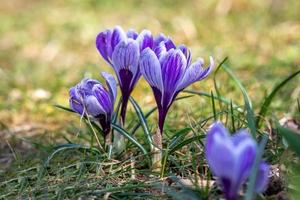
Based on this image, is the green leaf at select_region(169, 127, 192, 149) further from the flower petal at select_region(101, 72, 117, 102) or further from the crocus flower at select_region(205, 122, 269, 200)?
the crocus flower at select_region(205, 122, 269, 200)

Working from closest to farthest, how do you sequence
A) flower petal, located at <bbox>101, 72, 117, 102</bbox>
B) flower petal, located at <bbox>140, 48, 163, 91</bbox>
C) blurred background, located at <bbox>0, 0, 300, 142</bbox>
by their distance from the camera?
flower petal, located at <bbox>140, 48, 163, 91</bbox>
flower petal, located at <bbox>101, 72, 117, 102</bbox>
blurred background, located at <bbox>0, 0, 300, 142</bbox>

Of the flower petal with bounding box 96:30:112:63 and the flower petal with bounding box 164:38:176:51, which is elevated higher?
the flower petal with bounding box 96:30:112:63

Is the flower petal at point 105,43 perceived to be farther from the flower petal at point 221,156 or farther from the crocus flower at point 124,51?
the flower petal at point 221,156

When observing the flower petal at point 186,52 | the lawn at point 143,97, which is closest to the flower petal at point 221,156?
the lawn at point 143,97

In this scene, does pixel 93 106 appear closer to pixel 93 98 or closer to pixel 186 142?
pixel 93 98

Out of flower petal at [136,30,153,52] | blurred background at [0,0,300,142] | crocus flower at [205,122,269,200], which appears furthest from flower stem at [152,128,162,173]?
blurred background at [0,0,300,142]

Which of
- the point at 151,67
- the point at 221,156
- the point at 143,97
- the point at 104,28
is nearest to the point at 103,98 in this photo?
the point at 151,67
